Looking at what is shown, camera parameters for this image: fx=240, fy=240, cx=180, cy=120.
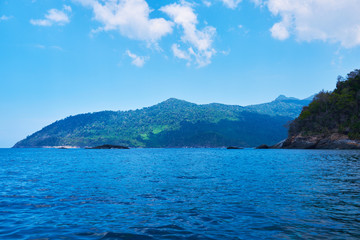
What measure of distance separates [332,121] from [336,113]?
4.96 meters

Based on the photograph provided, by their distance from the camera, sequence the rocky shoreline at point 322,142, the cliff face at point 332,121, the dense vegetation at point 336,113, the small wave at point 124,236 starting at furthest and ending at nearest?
the dense vegetation at point 336,113 → the cliff face at point 332,121 → the rocky shoreline at point 322,142 → the small wave at point 124,236

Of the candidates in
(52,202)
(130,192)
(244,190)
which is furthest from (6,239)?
(244,190)

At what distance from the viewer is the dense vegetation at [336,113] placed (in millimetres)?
116000

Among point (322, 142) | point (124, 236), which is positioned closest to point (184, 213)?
point (124, 236)

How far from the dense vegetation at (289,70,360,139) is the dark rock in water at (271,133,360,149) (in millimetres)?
2784

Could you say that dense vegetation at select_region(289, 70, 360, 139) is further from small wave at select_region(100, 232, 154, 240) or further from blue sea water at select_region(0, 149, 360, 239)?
small wave at select_region(100, 232, 154, 240)

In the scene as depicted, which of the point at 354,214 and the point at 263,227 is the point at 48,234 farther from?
the point at 354,214

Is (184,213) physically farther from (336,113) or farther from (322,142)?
(336,113)

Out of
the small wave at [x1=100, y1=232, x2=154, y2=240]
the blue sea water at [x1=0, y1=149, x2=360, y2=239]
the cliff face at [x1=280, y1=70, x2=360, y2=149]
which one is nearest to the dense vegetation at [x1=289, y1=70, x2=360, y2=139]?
the cliff face at [x1=280, y1=70, x2=360, y2=149]

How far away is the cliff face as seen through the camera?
4419 inches

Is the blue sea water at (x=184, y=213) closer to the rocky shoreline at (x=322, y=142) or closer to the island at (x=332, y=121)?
the rocky shoreline at (x=322, y=142)

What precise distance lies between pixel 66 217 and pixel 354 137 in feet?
410

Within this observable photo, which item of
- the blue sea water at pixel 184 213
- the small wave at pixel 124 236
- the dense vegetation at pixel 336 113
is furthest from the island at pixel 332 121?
the small wave at pixel 124 236

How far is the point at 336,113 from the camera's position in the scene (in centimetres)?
12731
